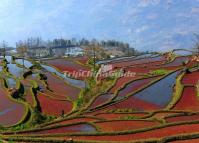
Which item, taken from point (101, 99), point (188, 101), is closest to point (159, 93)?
point (188, 101)

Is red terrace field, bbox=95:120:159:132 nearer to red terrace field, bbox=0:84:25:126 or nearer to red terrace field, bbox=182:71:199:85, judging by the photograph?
red terrace field, bbox=0:84:25:126

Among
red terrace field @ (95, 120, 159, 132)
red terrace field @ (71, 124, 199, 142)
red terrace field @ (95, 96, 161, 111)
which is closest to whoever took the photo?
red terrace field @ (71, 124, 199, 142)

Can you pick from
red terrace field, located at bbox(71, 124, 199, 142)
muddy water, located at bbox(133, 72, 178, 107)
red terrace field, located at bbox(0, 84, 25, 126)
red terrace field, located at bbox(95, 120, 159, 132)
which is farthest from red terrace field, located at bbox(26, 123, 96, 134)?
muddy water, located at bbox(133, 72, 178, 107)

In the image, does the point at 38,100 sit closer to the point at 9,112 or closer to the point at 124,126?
the point at 9,112

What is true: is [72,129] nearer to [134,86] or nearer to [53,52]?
[134,86]

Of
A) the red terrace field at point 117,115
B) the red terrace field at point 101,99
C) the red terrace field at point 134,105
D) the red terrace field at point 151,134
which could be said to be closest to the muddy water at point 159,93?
the red terrace field at point 134,105

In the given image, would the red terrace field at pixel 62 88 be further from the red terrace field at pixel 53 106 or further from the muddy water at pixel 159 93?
the muddy water at pixel 159 93

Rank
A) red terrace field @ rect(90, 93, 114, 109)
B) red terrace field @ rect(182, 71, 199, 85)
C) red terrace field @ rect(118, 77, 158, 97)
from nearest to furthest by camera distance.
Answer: red terrace field @ rect(90, 93, 114, 109) < red terrace field @ rect(118, 77, 158, 97) < red terrace field @ rect(182, 71, 199, 85)
